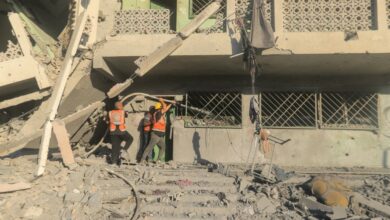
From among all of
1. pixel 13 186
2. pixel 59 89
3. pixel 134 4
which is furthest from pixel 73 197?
pixel 134 4

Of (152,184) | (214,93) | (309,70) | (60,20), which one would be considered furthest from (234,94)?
(60,20)

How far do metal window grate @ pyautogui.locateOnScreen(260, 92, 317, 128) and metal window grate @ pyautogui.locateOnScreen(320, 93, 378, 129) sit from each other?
31 centimetres

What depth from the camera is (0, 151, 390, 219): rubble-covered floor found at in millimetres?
6078

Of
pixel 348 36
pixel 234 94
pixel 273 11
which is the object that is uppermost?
pixel 273 11

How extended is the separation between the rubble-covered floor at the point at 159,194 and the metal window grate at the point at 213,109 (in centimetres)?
260

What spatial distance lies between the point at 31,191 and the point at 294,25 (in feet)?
21.3

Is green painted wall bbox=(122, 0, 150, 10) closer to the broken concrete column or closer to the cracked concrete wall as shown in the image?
the broken concrete column

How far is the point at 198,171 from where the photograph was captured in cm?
793

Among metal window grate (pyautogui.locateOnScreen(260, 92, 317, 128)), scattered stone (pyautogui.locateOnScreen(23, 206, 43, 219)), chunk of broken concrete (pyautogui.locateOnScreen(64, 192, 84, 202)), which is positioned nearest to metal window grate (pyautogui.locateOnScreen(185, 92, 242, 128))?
metal window grate (pyautogui.locateOnScreen(260, 92, 317, 128))

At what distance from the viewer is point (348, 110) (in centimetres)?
995

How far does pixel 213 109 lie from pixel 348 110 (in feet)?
11.8

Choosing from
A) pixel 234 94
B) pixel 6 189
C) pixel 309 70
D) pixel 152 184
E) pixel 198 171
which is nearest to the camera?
pixel 6 189

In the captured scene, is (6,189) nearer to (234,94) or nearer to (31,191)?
(31,191)

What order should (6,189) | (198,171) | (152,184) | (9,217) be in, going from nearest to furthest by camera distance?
(9,217), (6,189), (152,184), (198,171)
